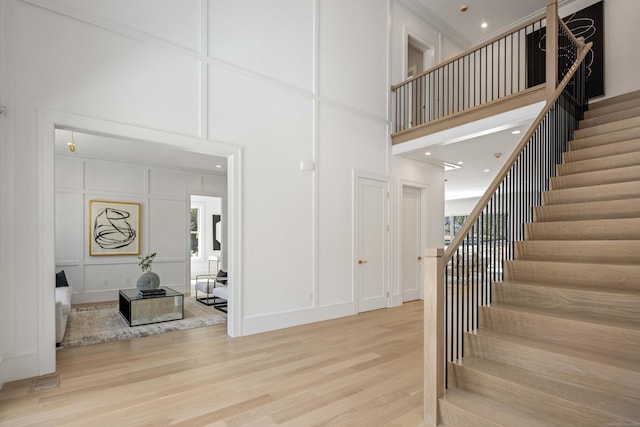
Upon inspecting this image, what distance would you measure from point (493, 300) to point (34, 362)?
4.06 metres

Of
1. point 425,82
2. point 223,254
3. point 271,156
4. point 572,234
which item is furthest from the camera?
point 223,254

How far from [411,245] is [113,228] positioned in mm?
6091

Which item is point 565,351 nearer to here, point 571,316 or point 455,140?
point 571,316

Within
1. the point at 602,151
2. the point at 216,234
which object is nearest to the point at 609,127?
the point at 602,151

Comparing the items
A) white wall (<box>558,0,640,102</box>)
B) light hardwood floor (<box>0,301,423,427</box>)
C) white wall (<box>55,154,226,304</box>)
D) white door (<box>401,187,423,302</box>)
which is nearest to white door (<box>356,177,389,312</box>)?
white door (<box>401,187,423,302</box>)

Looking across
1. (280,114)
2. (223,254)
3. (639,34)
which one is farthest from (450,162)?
(223,254)

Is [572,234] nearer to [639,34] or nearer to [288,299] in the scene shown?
[288,299]

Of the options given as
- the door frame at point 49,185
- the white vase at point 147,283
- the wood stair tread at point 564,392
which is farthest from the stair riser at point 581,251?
the white vase at point 147,283

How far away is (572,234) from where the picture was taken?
126 inches

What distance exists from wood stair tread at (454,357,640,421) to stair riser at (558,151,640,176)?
106 inches

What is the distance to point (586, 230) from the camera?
3.11 m

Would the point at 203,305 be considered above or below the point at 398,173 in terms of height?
below

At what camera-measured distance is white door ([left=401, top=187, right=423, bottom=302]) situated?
6520 millimetres

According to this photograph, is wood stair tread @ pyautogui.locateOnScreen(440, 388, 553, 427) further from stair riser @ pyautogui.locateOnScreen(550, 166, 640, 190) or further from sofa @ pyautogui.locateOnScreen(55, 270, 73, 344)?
sofa @ pyautogui.locateOnScreen(55, 270, 73, 344)
